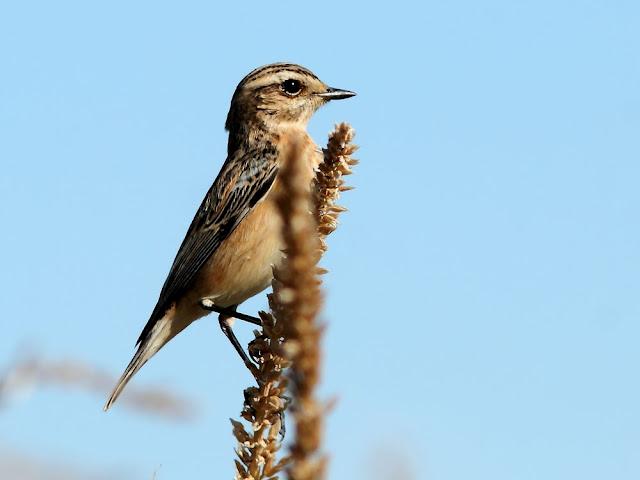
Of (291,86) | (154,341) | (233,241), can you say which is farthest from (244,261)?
(291,86)

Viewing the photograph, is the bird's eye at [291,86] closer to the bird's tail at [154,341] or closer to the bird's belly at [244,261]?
the bird's belly at [244,261]

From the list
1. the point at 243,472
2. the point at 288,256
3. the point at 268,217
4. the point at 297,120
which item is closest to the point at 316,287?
the point at 288,256

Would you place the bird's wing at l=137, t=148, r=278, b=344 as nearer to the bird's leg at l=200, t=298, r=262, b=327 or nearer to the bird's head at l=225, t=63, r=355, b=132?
the bird's leg at l=200, t=298, r=262, b=327

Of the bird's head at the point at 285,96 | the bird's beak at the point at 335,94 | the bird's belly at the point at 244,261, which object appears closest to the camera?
the bird's belly at the point at 244,261

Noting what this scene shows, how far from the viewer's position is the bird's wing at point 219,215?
29.1 feet

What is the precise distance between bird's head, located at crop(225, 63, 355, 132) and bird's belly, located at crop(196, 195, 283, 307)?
1.47 m

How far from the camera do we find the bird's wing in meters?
8.86

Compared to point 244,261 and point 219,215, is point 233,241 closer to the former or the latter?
point 244,261

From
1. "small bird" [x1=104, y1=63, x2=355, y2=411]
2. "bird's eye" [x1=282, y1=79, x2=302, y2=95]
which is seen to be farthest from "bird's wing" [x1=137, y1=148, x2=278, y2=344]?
"bird's eye" [x1=282, y1=79, x2=302, y2=95]

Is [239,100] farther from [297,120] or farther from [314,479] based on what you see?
[314,479]

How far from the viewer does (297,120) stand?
390 inches

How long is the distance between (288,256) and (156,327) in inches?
324

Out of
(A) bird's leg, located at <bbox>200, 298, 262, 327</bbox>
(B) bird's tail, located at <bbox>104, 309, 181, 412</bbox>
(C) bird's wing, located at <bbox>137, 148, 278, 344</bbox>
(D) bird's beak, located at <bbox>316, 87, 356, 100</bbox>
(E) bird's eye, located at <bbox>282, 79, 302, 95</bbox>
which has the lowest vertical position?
(B) bird's tail, located at <bbox>104, 309, 181, 412</bbox>

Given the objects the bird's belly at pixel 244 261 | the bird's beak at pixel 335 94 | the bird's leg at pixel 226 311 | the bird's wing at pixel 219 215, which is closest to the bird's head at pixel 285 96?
the bird's beak at pixel 335 94
